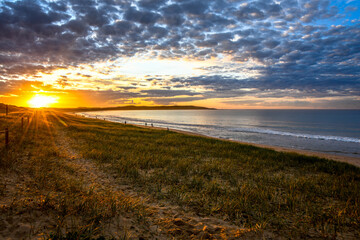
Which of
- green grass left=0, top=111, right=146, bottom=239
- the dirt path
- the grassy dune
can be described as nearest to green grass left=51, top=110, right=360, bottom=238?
the grassy dune

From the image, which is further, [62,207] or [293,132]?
[293,132]

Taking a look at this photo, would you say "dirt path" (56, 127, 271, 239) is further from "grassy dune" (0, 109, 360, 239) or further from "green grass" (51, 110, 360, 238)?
"green grass" (51, 110, 360, 238)

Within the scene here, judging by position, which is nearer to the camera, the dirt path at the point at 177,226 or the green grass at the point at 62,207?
the green grass at the point at 62,207

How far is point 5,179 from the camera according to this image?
6852mm

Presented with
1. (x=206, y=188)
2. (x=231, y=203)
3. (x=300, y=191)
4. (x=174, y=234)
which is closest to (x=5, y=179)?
(x=174, y=234)

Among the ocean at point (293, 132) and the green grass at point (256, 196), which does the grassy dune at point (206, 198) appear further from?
the ocean at point (293, 132)

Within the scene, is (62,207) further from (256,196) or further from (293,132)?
(293,132)

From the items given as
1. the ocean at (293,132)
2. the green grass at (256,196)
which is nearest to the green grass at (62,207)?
the green grass at (256,196)

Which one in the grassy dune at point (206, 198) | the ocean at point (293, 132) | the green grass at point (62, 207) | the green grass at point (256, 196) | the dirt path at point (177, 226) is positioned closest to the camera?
the green grass at point (62, 207)

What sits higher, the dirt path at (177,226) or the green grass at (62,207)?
the green grass at (62,207)

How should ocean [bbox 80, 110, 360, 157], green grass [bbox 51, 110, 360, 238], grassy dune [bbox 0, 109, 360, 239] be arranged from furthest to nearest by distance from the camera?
1. ocean [bbox 80, 110, 360, 157]
2. green grass [bbox 51, 110, 360, 238]
3. grassy dune [bbox 0, 109, 360, 239]

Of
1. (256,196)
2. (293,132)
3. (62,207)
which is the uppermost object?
(62,207)

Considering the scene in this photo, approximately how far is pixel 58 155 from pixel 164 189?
8.84m

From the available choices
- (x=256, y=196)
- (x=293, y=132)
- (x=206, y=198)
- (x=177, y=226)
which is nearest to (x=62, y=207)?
(x=177, y=226)
